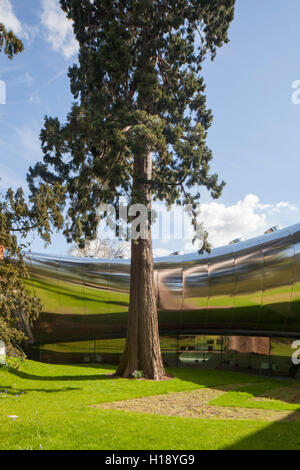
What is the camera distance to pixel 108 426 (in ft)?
27.3

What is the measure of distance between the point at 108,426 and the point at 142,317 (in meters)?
8.66

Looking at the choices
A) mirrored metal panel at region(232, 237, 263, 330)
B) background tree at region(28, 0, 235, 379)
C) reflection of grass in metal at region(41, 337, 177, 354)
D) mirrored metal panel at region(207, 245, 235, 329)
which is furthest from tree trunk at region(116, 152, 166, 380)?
reflection of grass in metal at region(41, 337, 177, 354)

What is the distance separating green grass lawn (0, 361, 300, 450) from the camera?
7.23 meters

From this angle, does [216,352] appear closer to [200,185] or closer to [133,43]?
[200,185]

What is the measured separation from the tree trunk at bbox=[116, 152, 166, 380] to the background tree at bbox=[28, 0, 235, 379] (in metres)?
0.04

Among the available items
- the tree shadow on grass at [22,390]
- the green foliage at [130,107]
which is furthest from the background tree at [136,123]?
the tree shadow on grass at [22,390]

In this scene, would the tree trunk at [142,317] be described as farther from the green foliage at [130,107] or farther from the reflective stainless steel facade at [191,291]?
the reflective stainless steel facade at [191,291]

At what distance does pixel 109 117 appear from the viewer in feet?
47.8

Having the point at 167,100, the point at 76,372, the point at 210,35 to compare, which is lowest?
the point at 76,372
